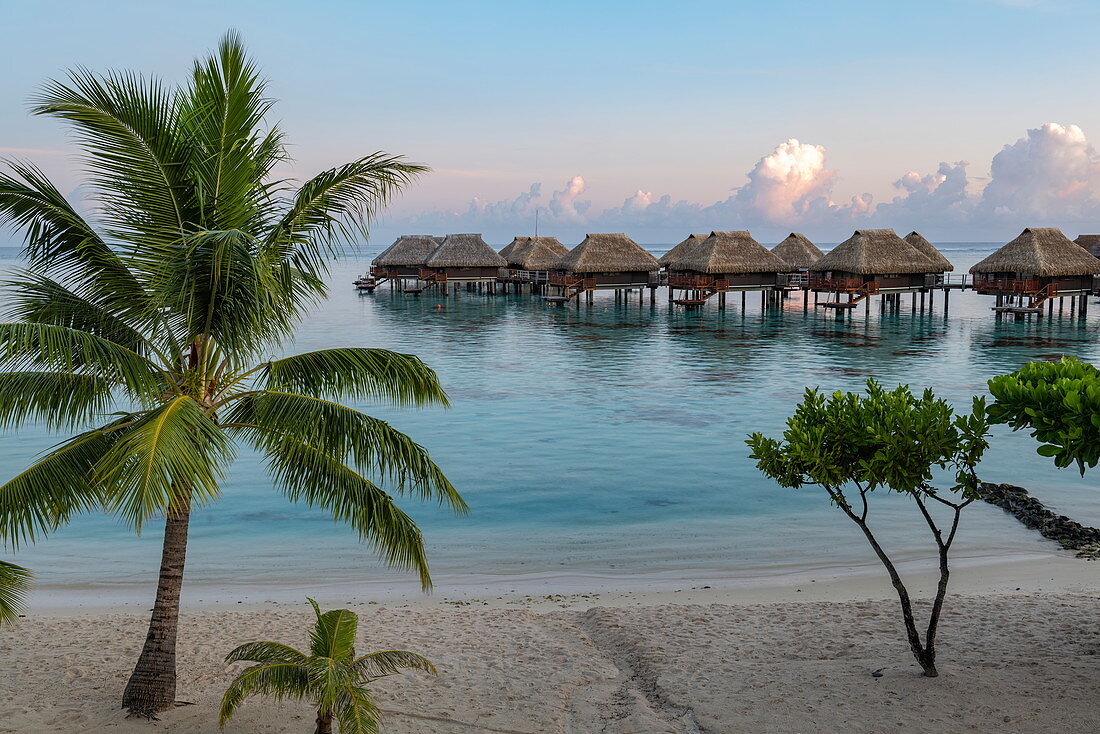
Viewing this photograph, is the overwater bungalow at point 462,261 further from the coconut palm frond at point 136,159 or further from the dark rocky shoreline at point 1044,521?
the coconut palm frond at point 136,159

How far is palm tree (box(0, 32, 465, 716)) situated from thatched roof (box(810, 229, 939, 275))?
46.6 metres

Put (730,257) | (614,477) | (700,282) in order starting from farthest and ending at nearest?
(700,282), (730,257), (614,477)

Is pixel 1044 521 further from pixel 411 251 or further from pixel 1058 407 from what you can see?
pixel 411 251

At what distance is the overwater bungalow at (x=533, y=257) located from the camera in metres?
65.1

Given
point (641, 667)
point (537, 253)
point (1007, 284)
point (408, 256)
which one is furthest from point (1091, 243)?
point (641, 667)

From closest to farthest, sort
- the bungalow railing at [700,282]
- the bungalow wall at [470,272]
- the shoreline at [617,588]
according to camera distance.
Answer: the shoreline at [617,588] → the bungalow railing at [700,282] → the bungalow wall at [470,272]

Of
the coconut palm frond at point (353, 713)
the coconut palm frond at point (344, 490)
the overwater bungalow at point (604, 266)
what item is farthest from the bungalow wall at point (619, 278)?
the coconut palm frond at point (353, 713)

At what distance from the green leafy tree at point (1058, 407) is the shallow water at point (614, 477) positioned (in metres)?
6.87

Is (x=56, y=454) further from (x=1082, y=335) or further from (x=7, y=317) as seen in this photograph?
(x=1082, y=335)

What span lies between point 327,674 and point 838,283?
163 feet

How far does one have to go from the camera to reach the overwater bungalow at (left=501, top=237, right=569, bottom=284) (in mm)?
65062

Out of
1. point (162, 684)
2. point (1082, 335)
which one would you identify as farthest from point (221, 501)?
point (1082, 335)

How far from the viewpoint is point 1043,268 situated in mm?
46812

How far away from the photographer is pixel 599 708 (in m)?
7.88
